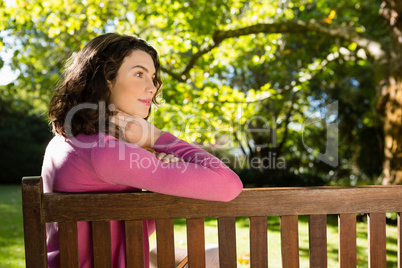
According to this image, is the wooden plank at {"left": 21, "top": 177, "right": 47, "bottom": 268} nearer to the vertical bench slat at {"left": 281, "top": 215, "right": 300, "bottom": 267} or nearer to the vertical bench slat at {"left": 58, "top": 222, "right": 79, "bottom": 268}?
the vertical bench slat at {"left": 58, "top": 222, "right": 79, "bottom": 268}

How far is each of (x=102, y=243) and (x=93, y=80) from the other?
0.63m

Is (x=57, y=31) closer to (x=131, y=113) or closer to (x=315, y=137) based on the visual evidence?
(x=131, y=113)

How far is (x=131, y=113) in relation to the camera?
1547mm

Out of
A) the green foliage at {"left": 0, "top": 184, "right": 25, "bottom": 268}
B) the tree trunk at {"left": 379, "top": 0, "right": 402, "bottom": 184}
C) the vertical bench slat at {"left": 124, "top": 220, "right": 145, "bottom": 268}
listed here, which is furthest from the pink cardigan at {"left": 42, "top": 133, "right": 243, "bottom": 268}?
the tree trunk at {"left": 379, "top": 0, "right": 402, "bottom": 184}

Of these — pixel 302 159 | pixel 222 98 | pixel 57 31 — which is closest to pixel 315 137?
pixel 302 159

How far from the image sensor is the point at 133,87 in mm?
1532

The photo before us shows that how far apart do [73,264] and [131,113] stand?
0.60 metres

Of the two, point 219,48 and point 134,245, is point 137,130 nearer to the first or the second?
point 134,245

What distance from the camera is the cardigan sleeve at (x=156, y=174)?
1201 millimetres

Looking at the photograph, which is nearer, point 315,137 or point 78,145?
point 78,145

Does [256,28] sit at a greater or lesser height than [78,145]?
greater

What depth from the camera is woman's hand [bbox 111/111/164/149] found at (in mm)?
1539

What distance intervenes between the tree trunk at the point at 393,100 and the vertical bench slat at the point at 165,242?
504 centimetres

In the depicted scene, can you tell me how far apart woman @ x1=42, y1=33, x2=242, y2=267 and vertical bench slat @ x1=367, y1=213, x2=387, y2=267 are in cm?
47
